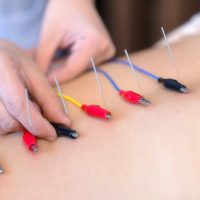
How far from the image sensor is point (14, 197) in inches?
23.7

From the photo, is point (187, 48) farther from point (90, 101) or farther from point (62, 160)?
point (62, 160)

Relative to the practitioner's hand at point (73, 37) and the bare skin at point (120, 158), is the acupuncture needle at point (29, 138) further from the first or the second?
the practitioner's hand at point (73, 37)

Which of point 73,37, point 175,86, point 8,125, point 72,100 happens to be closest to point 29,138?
point 8,125

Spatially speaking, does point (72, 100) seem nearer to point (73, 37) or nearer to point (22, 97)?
point (22, 97)

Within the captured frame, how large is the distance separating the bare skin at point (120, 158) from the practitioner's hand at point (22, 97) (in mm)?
28

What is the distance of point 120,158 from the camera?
636mm

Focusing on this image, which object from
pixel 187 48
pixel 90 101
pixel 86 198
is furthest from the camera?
pixel 187 48

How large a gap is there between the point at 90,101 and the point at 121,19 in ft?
4.31

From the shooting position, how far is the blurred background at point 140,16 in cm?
203

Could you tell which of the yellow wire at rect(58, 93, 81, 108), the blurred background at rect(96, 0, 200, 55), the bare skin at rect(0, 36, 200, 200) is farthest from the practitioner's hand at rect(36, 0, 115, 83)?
the blurred background at rect(96, 0, 200, 55)

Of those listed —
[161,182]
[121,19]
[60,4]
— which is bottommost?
[121,19]

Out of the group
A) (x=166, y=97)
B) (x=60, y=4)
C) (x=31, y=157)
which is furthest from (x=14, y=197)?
(x=60, y=4)

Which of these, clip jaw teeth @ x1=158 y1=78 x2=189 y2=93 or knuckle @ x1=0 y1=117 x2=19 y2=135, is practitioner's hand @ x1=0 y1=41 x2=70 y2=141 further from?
clip jaw teeth @ x1=158 y1=78 x2=189 y2=93

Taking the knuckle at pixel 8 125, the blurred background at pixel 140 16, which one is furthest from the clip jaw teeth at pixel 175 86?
the blurred background at pixel 140 16
